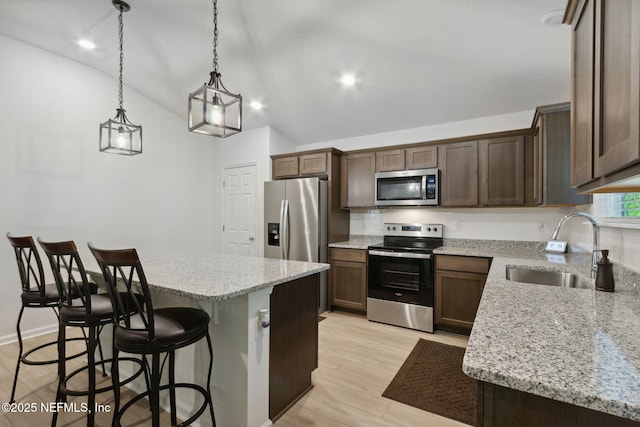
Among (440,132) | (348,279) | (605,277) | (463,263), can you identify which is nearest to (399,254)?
(463,263)

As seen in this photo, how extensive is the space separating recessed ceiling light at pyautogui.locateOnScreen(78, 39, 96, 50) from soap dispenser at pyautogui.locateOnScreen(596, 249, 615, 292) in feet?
15.6

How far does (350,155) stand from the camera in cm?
412

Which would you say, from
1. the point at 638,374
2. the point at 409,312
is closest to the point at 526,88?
the point at 409,312

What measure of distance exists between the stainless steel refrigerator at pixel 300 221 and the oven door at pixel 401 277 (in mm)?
707

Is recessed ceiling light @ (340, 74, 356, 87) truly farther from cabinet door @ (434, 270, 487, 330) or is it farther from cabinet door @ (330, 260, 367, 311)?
cabinet door @ (434, 270, 487, 330)

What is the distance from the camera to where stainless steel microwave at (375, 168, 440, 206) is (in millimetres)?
3490

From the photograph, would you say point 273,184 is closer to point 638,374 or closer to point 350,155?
point 350,155

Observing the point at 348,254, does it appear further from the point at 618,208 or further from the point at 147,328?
the point at 147,328

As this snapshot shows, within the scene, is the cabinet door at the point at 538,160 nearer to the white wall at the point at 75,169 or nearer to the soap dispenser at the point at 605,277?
the soap dispenser at the point at 605,277

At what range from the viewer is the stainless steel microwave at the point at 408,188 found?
349 centimetres

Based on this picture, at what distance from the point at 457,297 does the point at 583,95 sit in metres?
2.49

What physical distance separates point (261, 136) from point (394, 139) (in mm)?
2042

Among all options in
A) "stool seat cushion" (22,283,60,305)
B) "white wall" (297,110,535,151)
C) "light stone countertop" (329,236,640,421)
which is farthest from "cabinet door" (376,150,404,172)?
"stool seat cushion" (22,283,60,305)

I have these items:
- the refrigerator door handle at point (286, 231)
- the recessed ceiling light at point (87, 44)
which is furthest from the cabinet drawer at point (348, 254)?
the recessed ceiling light at point (87, 44)
